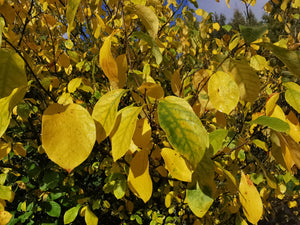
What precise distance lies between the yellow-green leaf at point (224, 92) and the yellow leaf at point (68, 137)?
309 mm

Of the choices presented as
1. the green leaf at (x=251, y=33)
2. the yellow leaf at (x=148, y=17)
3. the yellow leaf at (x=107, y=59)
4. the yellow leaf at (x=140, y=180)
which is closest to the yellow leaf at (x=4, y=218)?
the yellow leaf at (x=140, y=180)

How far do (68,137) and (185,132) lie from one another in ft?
0.65

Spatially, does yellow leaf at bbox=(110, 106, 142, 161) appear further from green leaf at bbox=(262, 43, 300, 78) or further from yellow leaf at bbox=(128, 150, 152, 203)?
green leaf at bbox=(262, 43, 300, 78)

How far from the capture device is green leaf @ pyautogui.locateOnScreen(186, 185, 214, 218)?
20.0 inches

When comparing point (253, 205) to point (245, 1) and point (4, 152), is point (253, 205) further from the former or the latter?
point (245, 1)

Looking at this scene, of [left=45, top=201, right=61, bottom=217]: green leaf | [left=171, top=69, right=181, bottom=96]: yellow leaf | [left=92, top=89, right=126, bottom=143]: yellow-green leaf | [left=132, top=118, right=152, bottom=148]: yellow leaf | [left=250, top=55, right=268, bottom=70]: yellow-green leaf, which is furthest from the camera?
[left=45, top=201, right=61, bottom=217]: green leaf

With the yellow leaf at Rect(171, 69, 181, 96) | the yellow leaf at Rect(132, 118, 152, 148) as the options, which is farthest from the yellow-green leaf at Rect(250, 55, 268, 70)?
the yellow leaf at Rect(132, 118, 152, 148)

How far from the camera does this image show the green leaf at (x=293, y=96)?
1.84 feet

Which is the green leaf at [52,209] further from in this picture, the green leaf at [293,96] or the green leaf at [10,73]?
the green leaf at [293,96]

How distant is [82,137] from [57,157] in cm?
5

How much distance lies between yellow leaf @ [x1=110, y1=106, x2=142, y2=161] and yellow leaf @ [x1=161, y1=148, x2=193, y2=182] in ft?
0.53

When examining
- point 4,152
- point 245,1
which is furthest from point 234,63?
point 245,1

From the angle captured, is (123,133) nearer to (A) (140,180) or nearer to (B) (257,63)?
(A) (140,180)

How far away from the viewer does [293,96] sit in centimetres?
57
